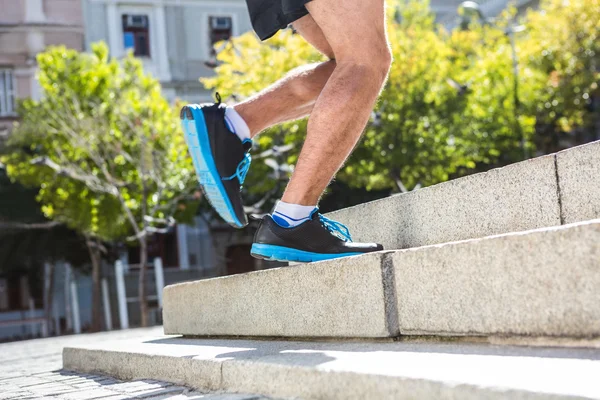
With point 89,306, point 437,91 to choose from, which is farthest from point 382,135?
point 89,306

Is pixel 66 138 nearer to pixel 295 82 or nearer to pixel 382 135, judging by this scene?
pixel 382 135

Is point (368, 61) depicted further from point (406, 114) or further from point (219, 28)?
point (219, 28)

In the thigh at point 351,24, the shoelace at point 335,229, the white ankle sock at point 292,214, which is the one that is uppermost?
the thigh at point 351,24

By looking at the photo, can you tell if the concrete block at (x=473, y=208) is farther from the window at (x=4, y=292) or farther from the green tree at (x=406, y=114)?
the window at (x=4, y=292)

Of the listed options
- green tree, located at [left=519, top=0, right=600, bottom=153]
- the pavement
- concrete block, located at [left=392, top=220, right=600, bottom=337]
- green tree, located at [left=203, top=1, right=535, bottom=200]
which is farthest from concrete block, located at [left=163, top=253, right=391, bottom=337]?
green tree, located at [left=519, top=0, right=600, bottom=153]

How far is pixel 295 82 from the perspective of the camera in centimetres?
331

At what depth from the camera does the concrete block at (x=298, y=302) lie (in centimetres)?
253

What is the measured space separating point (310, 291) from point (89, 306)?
23345 mm

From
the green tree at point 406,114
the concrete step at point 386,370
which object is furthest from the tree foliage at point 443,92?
the concrete step at point 386,370

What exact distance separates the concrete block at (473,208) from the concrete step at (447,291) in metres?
0.48

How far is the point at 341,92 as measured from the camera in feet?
9.53

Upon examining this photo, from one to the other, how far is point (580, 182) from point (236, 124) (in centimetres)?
132

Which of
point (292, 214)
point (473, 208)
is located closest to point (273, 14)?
point (292, 214)

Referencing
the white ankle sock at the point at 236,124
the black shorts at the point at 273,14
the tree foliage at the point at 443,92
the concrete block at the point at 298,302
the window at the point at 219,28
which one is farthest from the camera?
the window at the point at 219,28
